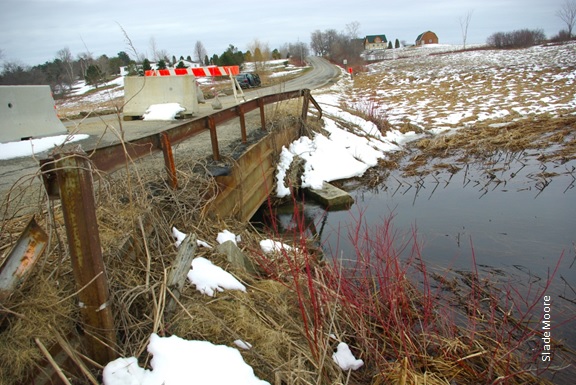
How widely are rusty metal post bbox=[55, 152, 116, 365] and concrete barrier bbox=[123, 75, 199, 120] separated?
8083 millimetres

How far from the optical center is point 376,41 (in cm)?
10981

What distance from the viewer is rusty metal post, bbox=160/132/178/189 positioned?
4.03 meters

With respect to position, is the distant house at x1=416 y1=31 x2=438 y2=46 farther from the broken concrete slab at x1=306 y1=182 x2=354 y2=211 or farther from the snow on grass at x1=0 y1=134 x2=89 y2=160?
the snow on grass at x1=0 y1=134 x2=89 y2=160

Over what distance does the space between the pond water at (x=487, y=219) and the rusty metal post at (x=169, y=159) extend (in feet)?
6.34

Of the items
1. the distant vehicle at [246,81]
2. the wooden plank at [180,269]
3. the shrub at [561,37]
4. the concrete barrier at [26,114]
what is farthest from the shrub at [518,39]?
the wooden plank at [180,269]

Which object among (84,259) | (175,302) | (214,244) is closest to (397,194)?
(214,244)

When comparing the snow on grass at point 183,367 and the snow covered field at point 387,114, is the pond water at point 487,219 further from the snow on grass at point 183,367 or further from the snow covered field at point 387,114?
the snow on grass at point 183,367

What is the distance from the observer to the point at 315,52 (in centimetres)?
9625

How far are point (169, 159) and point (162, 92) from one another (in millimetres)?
6762

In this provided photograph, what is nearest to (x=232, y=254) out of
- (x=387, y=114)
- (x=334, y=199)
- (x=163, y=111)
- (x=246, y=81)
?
(x=334, y=199)

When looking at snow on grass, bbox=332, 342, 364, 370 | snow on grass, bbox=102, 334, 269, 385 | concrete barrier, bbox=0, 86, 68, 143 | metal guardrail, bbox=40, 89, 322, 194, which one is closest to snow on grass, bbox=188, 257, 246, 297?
snow on grass, bbox=102, 334, 269, 385

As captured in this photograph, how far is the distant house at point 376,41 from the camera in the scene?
107 metres

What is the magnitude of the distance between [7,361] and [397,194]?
7.29 metres

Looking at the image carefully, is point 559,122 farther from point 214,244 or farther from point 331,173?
point 214,244
